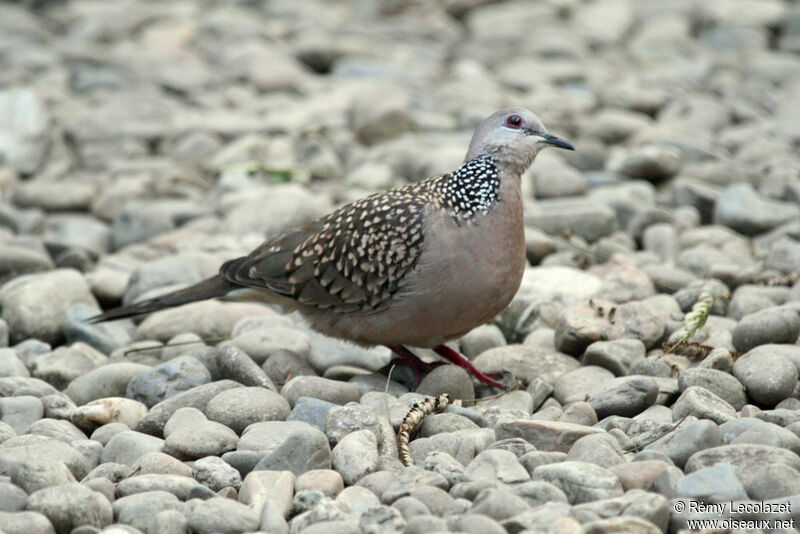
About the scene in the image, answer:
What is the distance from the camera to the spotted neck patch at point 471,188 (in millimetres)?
4914

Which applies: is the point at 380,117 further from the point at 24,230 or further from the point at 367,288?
the point at 367,288

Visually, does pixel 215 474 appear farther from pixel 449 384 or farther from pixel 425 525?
pixel 449 384

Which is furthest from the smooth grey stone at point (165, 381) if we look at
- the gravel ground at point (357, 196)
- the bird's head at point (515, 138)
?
the bird's head at point (515, 138)

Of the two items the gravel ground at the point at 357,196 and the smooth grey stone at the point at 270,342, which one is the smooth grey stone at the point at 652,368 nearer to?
the gravel ground at the point at 357,196

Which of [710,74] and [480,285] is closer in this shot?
[480,285]

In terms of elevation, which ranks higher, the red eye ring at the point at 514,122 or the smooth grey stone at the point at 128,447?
the red eye ring at the point at 514,122

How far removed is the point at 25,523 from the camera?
3.41 meters

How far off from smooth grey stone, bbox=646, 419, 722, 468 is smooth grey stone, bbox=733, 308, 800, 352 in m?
1.07

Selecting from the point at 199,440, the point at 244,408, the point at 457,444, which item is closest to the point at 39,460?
the point at 199,440

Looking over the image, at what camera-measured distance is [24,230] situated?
7340 mm

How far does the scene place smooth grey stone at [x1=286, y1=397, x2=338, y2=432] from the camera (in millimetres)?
4355

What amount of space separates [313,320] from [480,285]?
1007 millimetres

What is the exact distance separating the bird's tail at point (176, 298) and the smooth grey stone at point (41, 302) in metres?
0.37

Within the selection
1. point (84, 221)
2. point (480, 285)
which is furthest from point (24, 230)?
point (480, 285)
